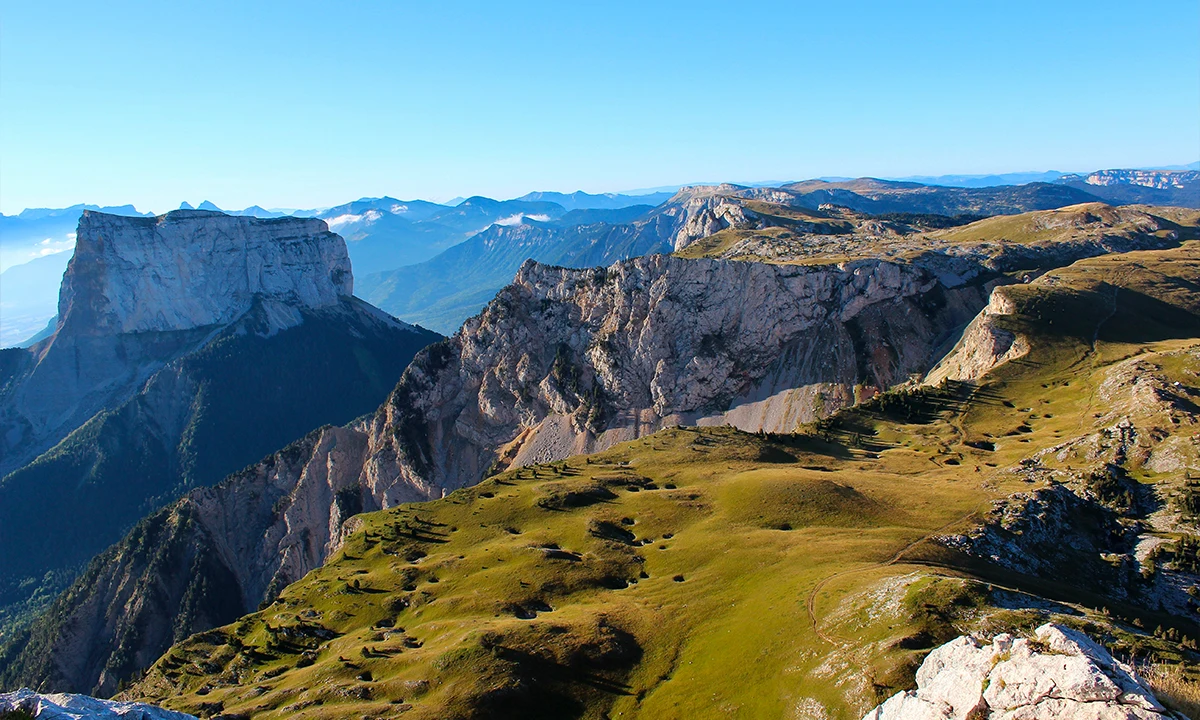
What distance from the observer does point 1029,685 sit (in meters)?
31.2

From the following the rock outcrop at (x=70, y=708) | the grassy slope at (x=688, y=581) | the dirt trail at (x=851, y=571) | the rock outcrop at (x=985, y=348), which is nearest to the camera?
the rock outcrop at (x=70, y=708)

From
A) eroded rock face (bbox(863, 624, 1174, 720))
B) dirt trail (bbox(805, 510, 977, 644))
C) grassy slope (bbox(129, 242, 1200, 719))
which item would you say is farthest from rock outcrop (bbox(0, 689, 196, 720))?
dirt trail (bbox(805, 510, 977, 644))

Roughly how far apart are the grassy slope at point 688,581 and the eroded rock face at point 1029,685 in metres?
15.2

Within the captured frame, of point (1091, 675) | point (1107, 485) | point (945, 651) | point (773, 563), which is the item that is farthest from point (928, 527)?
point (1091, 675)

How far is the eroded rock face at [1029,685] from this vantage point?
28859 millimetres

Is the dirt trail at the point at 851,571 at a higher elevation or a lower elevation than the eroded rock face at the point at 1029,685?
lower

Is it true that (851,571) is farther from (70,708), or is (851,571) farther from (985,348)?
(985,348)

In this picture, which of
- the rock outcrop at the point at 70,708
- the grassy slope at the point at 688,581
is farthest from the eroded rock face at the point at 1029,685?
the rock outcrop at the point at 70,708

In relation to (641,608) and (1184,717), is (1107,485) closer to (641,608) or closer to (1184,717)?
(641,608)

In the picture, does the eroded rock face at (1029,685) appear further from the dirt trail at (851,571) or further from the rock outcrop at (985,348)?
the rock outcrop at (985,348)

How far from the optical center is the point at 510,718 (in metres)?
64.5

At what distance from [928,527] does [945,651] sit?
6149 centimetres

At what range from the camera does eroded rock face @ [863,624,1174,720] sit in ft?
94.7

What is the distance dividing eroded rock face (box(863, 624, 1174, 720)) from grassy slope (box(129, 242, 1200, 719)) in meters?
15.2
